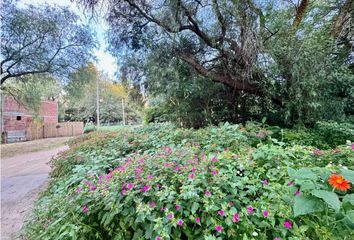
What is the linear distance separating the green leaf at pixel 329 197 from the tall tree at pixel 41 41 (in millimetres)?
9473

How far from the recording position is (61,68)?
8.97 m

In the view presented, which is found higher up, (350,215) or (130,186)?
(130,186)

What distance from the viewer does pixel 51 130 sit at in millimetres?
16297

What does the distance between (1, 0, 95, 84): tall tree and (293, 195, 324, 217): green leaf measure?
944 centimetres

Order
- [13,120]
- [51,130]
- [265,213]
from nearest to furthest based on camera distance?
1. [265,213]
2. [13,120]
3. [51,130]

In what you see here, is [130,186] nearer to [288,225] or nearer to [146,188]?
[146,188]

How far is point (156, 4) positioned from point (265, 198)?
492cm

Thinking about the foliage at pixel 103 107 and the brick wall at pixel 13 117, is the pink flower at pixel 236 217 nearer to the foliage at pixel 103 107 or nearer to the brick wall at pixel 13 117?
the brick wall at pixel 13 117

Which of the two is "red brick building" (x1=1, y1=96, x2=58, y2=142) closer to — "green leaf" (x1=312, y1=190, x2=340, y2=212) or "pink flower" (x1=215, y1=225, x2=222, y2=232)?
"pink flower" (x1=215, y1=225, x2=222, y2=232)

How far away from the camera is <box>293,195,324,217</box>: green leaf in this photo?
1.01 metres

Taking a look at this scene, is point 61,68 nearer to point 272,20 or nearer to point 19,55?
point 19,55

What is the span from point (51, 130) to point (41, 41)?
1029 centimetres

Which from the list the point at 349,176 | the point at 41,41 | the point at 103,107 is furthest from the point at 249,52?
the point at 103,107

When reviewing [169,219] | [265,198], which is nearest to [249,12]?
[265,198]
